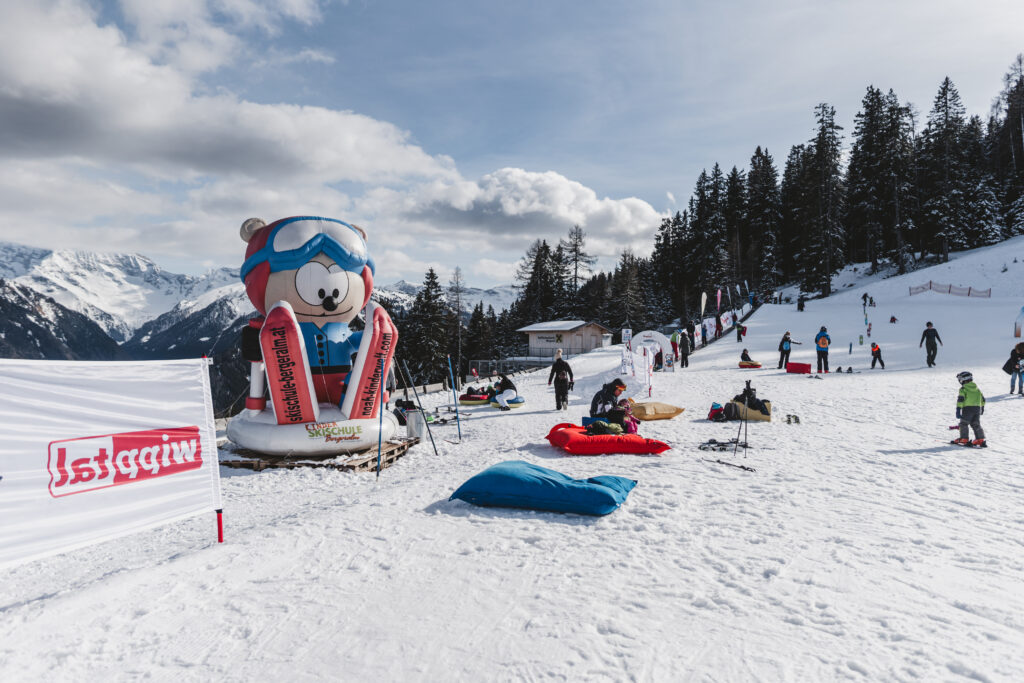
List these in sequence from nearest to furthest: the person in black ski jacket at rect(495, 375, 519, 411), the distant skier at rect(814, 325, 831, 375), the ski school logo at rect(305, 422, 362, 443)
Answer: the ski school logo at rect(305, 422, 362, 443) → the person in black ski jacket at rect(495, 375, 519, 411) → the distant skier at rect(814, 325, 831, 375)

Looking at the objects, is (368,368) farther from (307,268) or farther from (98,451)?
(98,451)

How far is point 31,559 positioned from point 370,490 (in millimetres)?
4165

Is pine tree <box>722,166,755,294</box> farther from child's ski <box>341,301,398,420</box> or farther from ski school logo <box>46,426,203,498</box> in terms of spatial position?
ski school logo <box>46,426,203,498</box>

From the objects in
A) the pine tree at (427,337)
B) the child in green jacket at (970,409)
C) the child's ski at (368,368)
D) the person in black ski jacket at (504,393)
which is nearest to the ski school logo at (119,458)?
the child's ski at (368,368)

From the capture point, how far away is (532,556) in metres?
5.01

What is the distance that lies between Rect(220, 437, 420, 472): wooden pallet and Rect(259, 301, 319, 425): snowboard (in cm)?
76

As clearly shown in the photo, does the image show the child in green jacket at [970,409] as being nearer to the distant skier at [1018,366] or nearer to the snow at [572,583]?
the snow at [572,583]

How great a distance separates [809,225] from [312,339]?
61.5 m

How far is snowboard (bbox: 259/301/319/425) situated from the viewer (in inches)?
376

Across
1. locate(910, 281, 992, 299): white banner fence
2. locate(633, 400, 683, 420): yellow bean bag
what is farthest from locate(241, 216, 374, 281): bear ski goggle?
locate(910, 281, 992, 299): white banner fence

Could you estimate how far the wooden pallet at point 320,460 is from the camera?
30.9 feet

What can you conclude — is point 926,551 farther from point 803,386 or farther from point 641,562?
point 803,386

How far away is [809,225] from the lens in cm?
5691

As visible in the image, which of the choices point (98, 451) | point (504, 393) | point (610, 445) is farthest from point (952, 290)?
point (98, 451)
